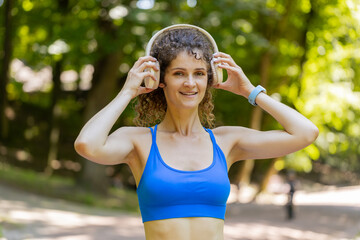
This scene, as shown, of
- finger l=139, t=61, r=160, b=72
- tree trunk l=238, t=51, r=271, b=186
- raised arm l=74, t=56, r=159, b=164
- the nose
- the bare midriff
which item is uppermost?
tree trunk l=238, t=51, r=271, b=186

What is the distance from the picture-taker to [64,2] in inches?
589

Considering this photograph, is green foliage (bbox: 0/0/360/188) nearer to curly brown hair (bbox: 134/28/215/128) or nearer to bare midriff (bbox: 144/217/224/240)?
curly brown hair (bbox: 134/28/215/128)

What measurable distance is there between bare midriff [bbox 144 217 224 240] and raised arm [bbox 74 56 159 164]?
14.5 inches

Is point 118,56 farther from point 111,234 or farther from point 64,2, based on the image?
point 111,234

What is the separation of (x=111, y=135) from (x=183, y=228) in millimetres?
549

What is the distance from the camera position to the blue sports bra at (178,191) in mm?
2326

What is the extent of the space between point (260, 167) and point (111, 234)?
18.5 m

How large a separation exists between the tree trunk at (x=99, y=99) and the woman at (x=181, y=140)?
12.8 metres

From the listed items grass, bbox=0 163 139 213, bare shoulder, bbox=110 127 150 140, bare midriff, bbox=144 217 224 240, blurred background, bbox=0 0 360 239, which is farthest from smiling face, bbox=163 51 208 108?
grass, bbox=0 163 139 213

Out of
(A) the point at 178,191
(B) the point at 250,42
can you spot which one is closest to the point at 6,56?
(B) the point at 250,42

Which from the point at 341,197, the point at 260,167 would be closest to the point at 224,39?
the point at 341,197

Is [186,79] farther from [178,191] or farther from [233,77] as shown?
[178,191]

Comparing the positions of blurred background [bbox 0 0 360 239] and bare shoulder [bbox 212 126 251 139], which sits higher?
blurred background [bbox 0 0 360 239]

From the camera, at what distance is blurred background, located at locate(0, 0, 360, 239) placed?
11914 mm
